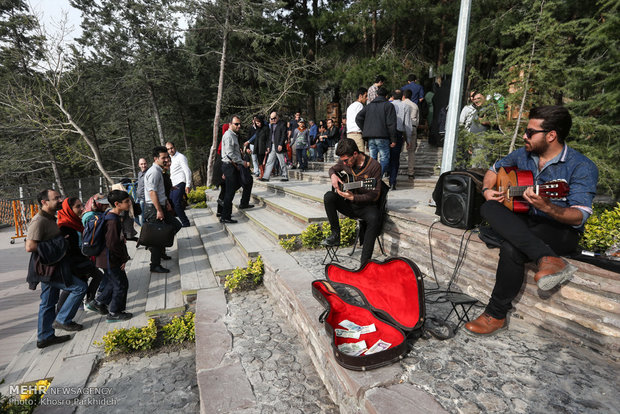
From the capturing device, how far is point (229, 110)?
18797 millimetres

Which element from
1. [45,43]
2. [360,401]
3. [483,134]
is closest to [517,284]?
[360,401]

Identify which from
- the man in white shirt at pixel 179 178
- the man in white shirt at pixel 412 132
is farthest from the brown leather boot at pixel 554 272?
the man in white shirt at pixel 179 178

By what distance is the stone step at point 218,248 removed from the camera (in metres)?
4.81

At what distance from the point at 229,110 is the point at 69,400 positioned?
18.0 metres

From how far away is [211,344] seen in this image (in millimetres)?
3117

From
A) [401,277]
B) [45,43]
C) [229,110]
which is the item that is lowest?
[401,277]

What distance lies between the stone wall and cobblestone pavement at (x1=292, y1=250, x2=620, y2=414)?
0.13 meters

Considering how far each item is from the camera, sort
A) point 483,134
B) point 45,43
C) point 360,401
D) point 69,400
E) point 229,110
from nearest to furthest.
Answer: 1. point 360,401
2. point 69,400
3. point 483,134
4. point 45,43
5. point 229,110

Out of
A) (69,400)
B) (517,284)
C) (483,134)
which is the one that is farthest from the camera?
(483,134)

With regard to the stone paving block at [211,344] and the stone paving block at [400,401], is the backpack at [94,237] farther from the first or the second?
the stone paving block at [400,401]

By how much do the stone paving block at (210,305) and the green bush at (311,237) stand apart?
1.49m

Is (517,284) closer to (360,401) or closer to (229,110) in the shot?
(360,401)

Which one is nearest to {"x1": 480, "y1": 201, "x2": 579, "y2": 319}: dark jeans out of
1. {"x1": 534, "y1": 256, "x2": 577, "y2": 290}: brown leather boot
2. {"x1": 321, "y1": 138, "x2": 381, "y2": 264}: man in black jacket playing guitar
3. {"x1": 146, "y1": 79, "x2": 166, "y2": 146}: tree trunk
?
{"x1": 534, "y1": 256, "x2": 577, "y2": 290}: brown leather boot

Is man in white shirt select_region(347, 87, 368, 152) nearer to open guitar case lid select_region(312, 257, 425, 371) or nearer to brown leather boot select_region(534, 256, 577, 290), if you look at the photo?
open guitar case lid select_region(312, 257, 425, 371)
